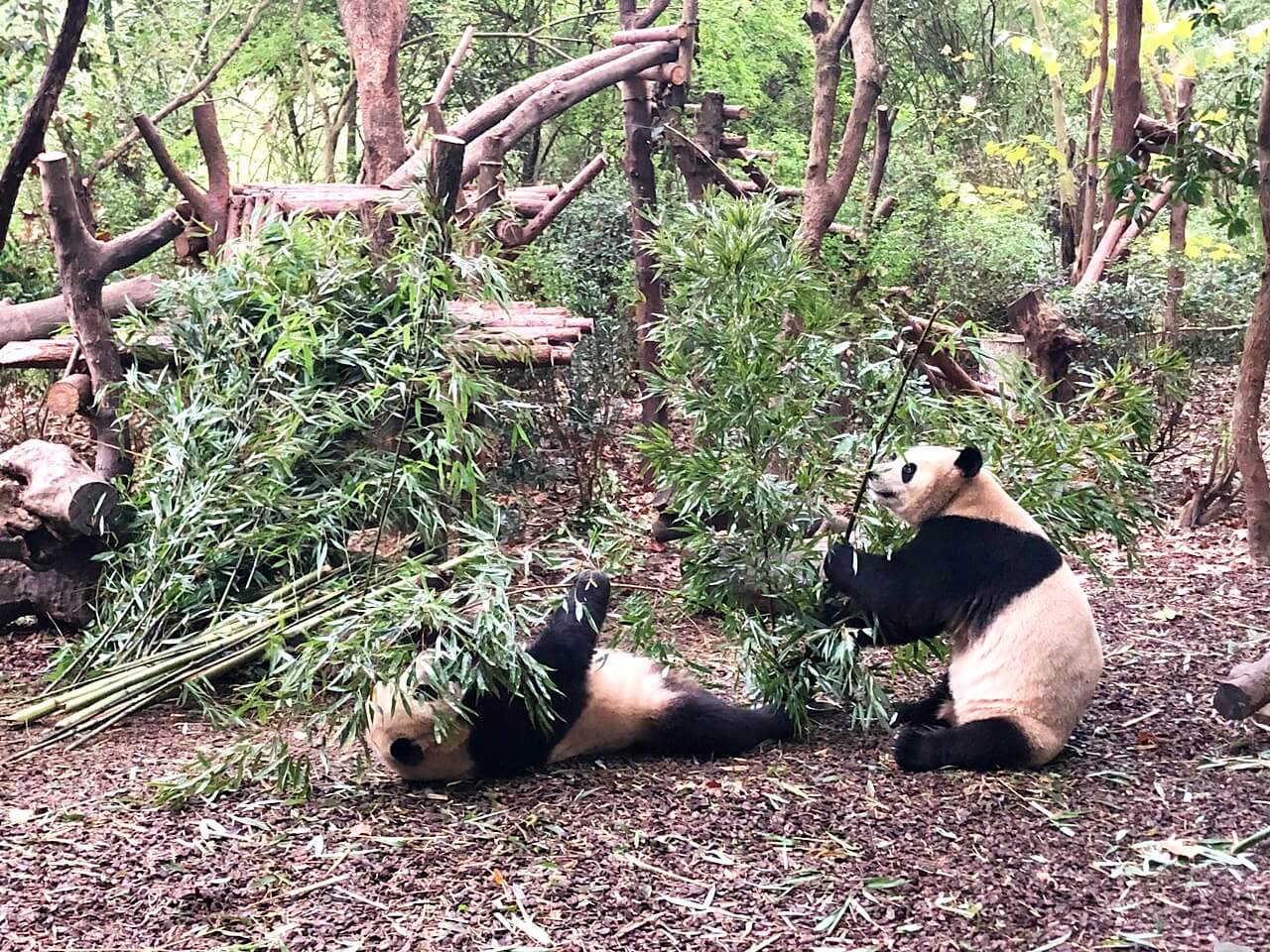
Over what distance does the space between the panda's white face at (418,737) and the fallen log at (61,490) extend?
1707 mm

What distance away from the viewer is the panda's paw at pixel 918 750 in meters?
3.44

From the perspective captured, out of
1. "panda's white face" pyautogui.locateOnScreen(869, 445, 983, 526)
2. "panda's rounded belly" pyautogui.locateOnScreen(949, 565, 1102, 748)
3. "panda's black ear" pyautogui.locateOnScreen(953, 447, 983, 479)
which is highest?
"panda's black ear" pyautogui.locateOnScreen(953, 447, 983, 479)

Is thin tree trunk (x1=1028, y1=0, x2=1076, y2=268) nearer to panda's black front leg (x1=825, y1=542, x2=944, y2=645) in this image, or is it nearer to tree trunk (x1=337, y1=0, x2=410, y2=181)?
tree trunk (x1=337, y1=0, x2=410, y2=181)

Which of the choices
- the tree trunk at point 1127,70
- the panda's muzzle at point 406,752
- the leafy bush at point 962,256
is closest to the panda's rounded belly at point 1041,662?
the panda's muzzle at point 406,752

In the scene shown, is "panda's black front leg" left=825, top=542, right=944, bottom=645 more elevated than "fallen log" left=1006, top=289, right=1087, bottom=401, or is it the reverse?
"fallen log" left=1006, top=289, right=1087, bottom=401

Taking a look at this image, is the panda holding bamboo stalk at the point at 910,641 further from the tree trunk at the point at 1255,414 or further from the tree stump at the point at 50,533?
the tree trunk at the point at 1255,414

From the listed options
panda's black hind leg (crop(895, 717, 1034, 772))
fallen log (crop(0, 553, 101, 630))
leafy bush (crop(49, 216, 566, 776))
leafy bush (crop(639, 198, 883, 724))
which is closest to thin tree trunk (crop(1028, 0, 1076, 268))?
leafy bush (crop(639, 198, 883, 724))

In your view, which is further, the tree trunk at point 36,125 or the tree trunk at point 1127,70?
the tree trunk at point 1127,70

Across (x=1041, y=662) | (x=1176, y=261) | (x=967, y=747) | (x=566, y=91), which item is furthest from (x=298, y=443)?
(x=1176, y=261)

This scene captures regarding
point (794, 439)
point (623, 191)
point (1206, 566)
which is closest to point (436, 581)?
point (794, 439)

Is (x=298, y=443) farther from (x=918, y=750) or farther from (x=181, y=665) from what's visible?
(x=918, y=750)

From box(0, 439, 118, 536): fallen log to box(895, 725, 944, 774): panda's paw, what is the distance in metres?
3.02

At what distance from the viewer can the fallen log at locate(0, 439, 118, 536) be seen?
446 centimetres

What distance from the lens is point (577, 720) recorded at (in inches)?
142
